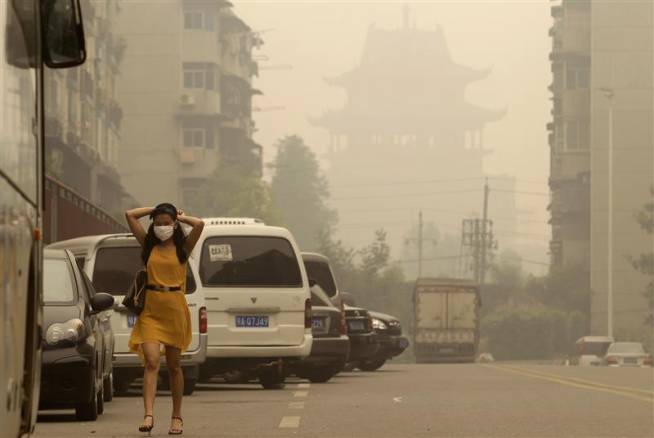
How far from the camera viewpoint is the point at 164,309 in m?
14.5

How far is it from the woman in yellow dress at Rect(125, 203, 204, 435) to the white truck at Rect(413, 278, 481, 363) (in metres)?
61.3

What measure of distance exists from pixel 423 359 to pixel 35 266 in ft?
227

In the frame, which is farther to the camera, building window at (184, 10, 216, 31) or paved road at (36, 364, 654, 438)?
building window at (184, 10, 216, 31)

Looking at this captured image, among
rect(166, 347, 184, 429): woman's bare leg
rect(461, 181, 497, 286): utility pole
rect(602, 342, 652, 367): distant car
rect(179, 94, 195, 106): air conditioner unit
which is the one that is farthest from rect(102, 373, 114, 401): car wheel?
rect(461, 181, 497, 286): utility pole

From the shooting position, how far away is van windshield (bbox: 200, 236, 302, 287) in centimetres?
2364

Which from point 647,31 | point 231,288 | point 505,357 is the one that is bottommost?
point 505,357

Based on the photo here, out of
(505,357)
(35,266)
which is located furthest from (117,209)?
(35,266)

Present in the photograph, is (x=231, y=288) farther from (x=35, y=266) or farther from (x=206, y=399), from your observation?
(x=35, y=266)

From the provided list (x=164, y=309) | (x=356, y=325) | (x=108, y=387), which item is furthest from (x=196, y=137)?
(x=164, y=309)

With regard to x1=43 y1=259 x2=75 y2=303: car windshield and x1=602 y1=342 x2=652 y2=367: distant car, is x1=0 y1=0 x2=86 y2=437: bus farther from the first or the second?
x1=602 y1=342 x2=652 y2=367: distant car

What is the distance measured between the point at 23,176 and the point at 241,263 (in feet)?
52.0

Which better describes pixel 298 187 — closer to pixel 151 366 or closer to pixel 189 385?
pixel 189 385

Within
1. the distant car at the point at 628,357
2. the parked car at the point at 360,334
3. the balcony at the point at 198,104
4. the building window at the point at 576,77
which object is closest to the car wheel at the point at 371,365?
the parked car at the point at 360,334

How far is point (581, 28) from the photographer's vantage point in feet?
371
